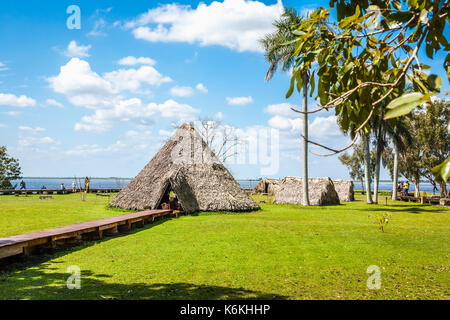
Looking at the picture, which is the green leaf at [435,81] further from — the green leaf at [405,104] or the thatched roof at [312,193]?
the thatched roof at [312,193]

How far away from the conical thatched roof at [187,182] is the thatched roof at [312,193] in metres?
7.08

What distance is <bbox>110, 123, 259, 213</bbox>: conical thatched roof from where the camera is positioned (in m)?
18.1

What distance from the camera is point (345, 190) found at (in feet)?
104

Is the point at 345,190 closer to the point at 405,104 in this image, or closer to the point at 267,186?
the point at 267,186

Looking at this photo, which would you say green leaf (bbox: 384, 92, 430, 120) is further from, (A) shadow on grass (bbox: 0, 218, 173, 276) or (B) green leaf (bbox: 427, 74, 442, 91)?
(A) shadow on grass (bbox: 0, 218, 173, 276)

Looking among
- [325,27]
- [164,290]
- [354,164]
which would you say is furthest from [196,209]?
[354,164]

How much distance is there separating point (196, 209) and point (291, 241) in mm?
8794

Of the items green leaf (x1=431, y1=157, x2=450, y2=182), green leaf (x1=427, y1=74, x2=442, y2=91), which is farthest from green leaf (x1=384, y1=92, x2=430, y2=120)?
green leaf (x1=427, y1=74, x2=442, y2=91)

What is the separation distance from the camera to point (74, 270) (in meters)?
6.77

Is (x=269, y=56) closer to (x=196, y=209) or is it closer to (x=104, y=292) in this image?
(x=196, y=209)

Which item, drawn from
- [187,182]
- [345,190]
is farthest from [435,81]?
[345,190]

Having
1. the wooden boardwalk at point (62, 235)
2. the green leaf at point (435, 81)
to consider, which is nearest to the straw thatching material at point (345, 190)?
the wooden boardwalk at point (62, 235)

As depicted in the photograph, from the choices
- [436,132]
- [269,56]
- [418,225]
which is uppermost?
[269,56]

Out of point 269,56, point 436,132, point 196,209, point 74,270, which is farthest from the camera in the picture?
point 436,132
